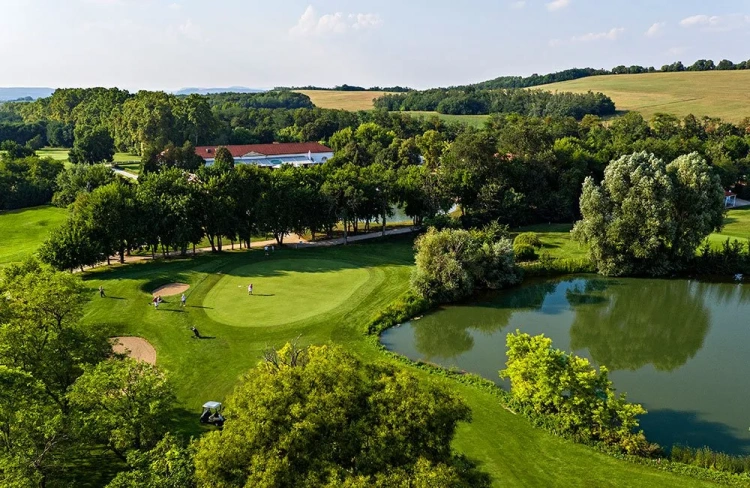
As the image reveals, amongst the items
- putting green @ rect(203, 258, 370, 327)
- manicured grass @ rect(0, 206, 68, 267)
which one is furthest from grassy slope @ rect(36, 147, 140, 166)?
putting green @ rect(203, 258, 370, 327)

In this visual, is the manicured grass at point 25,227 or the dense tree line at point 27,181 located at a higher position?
the dense tree line at point 27,181

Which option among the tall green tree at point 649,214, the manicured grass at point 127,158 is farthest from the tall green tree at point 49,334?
the manicured grass at point 127,158

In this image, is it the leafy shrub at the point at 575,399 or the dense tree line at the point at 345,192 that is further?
the dense tree line at the point at 345,192

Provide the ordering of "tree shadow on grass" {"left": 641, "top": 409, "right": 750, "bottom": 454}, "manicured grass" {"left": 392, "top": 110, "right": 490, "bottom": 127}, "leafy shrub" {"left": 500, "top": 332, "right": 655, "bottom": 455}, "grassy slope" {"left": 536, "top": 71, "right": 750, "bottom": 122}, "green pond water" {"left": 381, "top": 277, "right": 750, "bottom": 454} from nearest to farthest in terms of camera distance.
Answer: "leafy shrub" {"left": 500, "top": 332, "right": 655, "bottom": 455}
"tree shadow on grass" {"left": 641, "top": 409, "right": 750, "bottom": 454}
"green pond water" {"left": 381, "top": 277, "right": 750, "bottom": 454}
"grassy slope" {"left": 536, "top": 71, "right": 750, "bottom": 122}
"manicured grass" {"left": 392, "top": 110, "right": 490, "bottom": 127}

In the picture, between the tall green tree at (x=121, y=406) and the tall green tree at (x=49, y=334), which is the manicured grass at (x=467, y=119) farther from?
the tall green tree at (x=121, y=406)

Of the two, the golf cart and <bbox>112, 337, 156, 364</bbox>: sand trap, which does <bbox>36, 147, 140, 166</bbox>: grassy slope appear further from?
the golf cart

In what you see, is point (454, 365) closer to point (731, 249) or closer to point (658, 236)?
point (658, 236)

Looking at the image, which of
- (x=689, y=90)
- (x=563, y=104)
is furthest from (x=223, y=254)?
(x=689, y=90)
